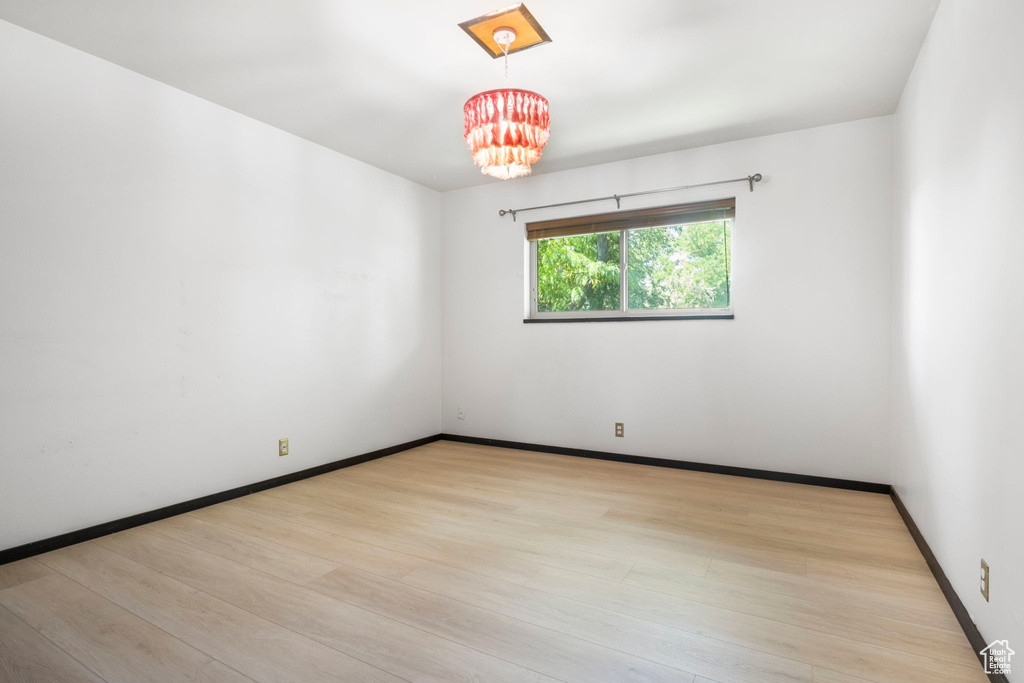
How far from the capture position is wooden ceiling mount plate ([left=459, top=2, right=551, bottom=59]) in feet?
7.13

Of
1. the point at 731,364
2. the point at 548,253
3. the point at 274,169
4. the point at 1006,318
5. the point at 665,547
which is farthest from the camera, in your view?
the point at 548,253

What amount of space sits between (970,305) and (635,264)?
8.37ft

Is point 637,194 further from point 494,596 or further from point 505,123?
point 494,596

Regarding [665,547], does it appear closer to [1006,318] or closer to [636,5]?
[1006,318]

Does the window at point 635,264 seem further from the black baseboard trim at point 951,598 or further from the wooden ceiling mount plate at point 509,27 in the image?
the wooden ceiling mount plate at point 509,27

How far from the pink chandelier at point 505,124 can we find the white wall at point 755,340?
1904 mm

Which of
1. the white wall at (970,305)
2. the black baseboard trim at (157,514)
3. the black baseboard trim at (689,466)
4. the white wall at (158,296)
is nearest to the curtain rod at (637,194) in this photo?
the white wall at (970,305)

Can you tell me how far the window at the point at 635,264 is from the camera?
3.85 meters

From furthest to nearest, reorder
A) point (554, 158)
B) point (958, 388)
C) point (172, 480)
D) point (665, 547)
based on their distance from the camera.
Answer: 1. point (554, 158)
2. point (172, 480)
3. point (665, 547)
4. point (958, 388)

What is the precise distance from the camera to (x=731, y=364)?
12.1 feet

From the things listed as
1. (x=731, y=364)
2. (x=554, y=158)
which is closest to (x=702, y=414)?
(x=731, y=364)

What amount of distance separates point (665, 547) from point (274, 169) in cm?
339

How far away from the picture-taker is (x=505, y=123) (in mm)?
2295

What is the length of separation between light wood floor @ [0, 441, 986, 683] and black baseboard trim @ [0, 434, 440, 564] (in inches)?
2.7
